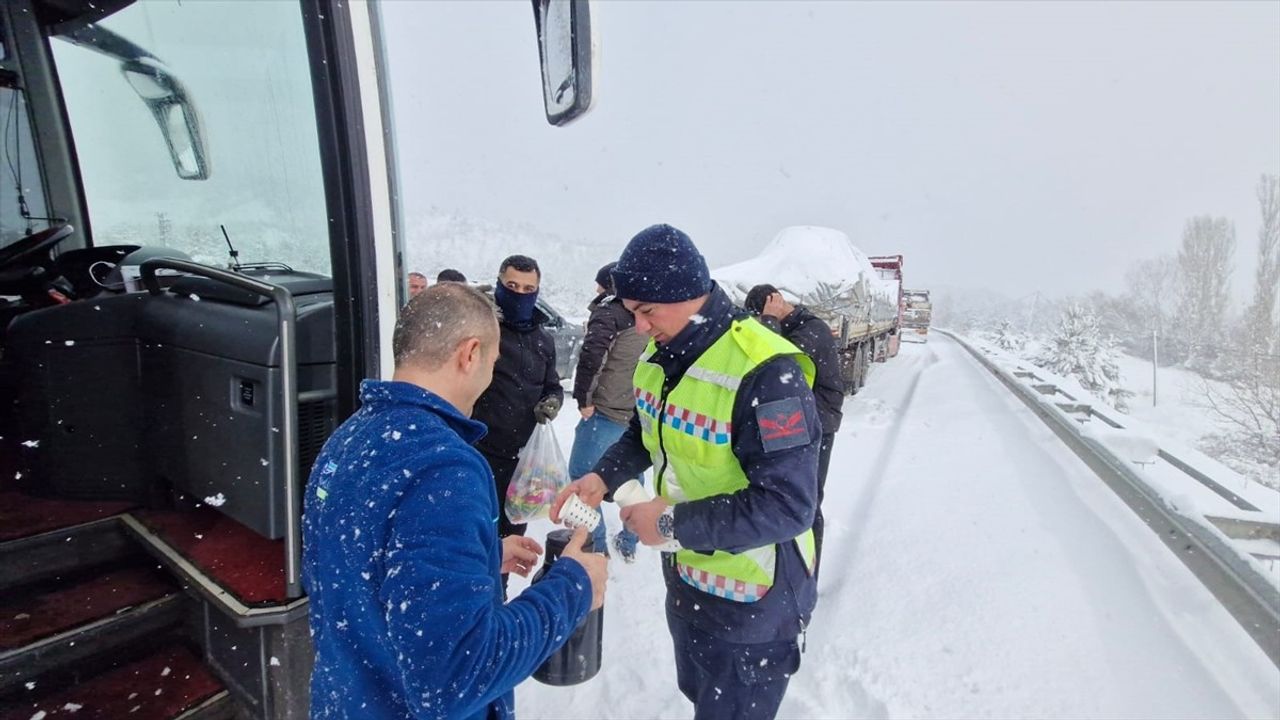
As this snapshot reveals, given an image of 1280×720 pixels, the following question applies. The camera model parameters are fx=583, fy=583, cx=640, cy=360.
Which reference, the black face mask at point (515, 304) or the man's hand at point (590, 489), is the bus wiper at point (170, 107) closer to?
the black face mask at point (515, 304)

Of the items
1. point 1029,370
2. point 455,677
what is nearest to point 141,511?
point 455,677

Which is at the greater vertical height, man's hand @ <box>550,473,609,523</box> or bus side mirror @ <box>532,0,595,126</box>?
bus side mirror @ <box>532,0,595,126</box>

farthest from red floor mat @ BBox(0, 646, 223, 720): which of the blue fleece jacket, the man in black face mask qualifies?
the man in black face mask

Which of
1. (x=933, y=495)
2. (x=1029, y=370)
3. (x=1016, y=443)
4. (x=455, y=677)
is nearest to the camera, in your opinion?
(x=455, y=677)

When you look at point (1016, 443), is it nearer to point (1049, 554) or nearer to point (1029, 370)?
point (1049, 554)

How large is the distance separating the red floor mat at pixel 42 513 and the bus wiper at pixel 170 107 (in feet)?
4.82

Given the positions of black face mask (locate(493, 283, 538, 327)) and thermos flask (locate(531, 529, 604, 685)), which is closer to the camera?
thermos flask (locate(531, 529, 604, 685))

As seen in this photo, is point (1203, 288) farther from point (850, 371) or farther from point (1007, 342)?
point (850, 371)

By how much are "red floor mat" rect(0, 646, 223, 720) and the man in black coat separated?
3.44 m

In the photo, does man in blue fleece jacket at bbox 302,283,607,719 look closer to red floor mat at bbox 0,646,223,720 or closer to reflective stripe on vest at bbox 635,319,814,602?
reflective stripe on vest at bbox 635,319,814,602

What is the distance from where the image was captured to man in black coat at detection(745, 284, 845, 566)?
4109 mm

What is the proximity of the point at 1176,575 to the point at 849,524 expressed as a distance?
82.4 inches

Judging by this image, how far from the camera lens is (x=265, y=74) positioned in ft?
6.77

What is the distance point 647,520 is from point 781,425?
55cm
